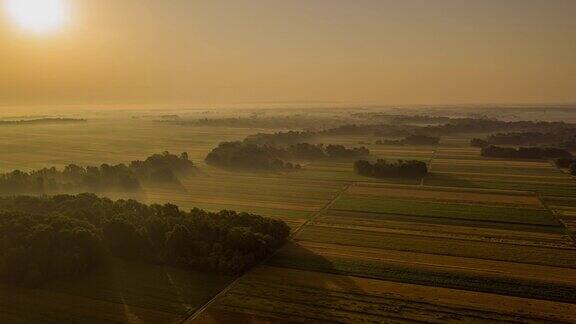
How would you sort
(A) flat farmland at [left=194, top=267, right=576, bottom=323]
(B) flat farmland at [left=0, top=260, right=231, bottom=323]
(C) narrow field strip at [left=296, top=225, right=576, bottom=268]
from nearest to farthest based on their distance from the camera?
(A) flat farmland at [left=194, top=267, right=576, bottom=323], (B) flat farmland at [left=0, top=260, right=231, bottom=323], (C) narrow field strip at [left=296, top=225, right=576, bottom=268]

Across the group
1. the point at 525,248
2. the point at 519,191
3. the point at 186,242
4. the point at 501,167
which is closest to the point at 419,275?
the point at 525,248

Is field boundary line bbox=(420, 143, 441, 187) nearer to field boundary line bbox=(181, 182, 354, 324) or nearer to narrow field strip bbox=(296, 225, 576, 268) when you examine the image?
field boundary line bbox=(181, 182, 354, 324)

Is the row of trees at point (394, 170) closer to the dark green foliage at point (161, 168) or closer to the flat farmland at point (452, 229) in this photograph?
the flat farmland at point (452, 229)

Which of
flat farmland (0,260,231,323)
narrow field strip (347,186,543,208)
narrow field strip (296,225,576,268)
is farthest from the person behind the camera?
narrow field strip (347,186,543,208)

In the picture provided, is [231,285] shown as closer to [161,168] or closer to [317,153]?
[161,168]

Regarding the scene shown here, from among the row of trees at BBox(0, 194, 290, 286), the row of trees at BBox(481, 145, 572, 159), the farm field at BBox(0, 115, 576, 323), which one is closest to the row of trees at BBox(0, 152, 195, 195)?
the farm field at BBox(0, 115, 576, 323)

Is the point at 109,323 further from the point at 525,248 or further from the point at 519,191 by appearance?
the point at 519,191
